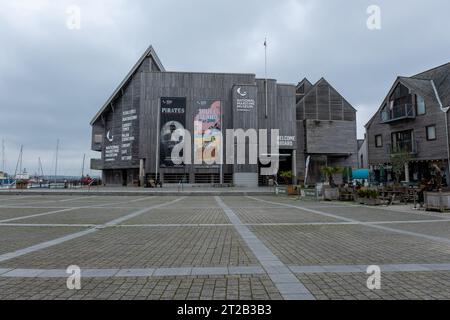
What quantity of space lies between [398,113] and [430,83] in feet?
15.6

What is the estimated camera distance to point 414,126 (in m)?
31.7

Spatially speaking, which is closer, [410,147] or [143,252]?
[143,252]

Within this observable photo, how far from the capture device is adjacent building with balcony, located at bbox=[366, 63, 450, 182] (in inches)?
1141

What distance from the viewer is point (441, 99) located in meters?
29.9

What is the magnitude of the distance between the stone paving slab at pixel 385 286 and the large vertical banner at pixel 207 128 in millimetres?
40006

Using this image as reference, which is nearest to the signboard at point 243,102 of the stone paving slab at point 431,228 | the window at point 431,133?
the window at point 431,133

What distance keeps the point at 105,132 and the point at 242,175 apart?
28.1 metres

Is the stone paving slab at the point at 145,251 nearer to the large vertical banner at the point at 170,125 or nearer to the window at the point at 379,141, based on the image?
the window at the point at 379,141

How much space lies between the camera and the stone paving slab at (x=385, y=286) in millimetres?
3717

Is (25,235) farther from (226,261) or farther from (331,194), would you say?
(331,194)

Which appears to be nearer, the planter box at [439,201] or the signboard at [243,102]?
the planter box at [439,201]

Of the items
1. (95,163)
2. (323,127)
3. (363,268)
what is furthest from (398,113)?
(95,163)

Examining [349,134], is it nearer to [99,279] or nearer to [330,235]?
[330,235]
